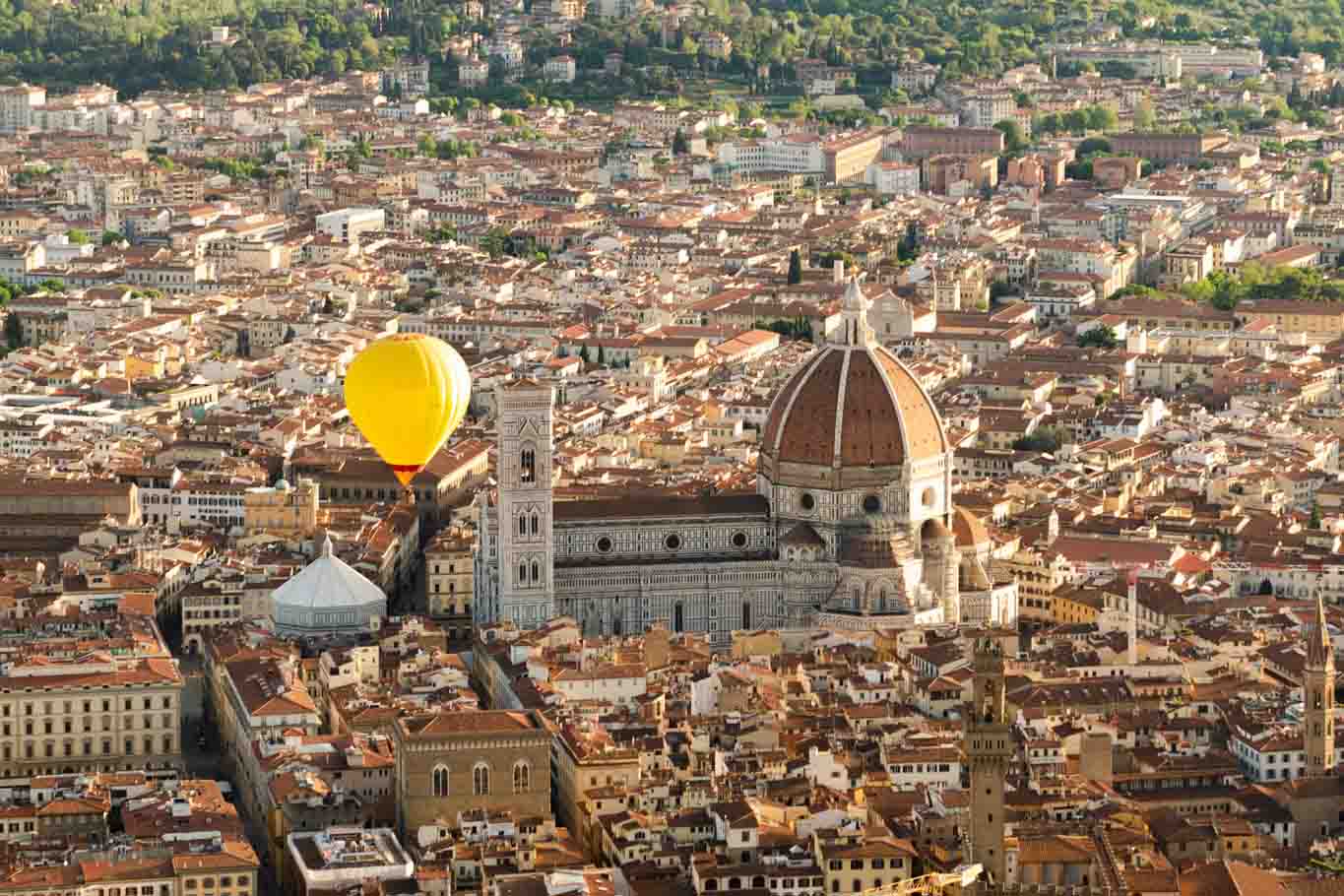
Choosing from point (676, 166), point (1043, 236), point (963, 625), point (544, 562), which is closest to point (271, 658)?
point (544, 562)

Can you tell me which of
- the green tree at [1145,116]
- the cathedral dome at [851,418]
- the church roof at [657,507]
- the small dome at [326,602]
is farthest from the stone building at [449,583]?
the green tree at [1145,116]

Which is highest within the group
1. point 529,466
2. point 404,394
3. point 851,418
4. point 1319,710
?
point 404,394

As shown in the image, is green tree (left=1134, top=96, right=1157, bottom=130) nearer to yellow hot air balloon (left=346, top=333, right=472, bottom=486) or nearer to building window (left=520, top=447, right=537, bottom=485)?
building window (left=520, top=447, right=537, bottom=485)

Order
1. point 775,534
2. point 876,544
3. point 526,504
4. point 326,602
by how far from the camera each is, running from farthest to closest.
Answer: point 775,534 → point 876,544 → point 526,504 → point 326,602

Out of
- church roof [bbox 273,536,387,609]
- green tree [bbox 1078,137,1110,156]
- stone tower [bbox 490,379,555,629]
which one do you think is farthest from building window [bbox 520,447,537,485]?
green tree [bbox 1078,137,1110,156]

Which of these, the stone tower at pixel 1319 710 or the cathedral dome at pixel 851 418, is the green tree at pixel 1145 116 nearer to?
the cathedral dome at pixel 851 418

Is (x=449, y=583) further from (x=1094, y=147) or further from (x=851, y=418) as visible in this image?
(x=1094, y=147)

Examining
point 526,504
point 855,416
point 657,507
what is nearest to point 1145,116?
point 855,416
